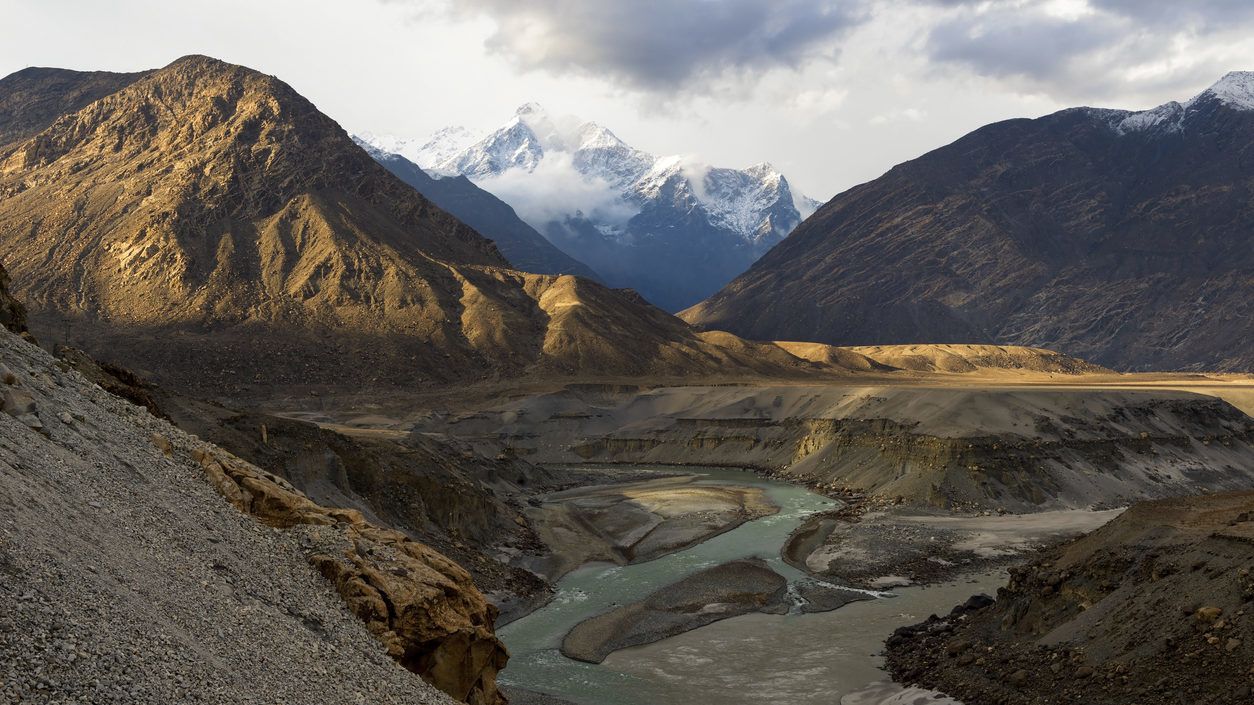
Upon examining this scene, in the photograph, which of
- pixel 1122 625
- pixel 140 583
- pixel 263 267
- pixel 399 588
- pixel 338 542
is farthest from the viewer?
pixel 263 267

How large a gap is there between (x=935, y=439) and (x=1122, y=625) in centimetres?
4835

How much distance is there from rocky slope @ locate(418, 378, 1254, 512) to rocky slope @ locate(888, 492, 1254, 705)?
1368 inches

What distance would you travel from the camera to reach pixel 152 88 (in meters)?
173

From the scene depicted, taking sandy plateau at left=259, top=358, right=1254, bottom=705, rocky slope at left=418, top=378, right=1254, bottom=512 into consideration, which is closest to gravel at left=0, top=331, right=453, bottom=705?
sandy plateau at left=259, top=358, right=1254, bottom=705

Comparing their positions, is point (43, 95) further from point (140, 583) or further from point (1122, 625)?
point (1122, 625)

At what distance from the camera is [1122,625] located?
26.5 metres

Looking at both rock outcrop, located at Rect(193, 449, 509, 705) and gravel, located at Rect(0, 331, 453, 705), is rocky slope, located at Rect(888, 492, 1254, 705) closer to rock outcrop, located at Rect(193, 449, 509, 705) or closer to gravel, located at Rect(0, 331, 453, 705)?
rock outcrop, located at Rect(193, 449, 509, 705)

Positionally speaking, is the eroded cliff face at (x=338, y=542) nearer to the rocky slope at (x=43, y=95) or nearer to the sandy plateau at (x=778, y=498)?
the sandy plateau at (x=778, y=498)

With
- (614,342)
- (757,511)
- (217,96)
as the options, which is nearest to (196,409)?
(757,511)

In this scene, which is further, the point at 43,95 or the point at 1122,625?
the point at 43,95

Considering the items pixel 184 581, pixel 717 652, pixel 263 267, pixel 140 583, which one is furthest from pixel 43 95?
pixel 140 583

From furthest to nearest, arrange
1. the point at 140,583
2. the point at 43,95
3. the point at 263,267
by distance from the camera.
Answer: the point at 43,95, the point at 263,267, the point at 140,583

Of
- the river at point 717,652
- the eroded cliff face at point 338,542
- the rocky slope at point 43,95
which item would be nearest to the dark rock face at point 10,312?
the eroded cliff face at point 338,542

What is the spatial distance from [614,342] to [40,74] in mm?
150683
